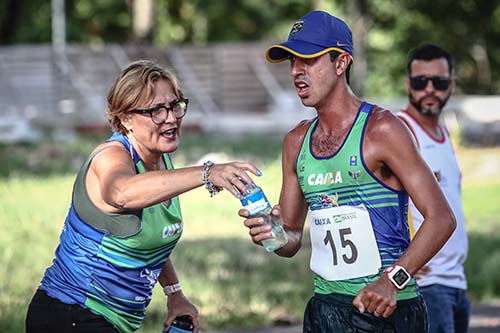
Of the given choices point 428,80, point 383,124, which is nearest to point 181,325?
point 383,124

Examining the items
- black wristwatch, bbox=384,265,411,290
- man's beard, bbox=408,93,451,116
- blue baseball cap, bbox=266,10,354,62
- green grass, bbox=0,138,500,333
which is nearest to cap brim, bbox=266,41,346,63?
blue baseball cap, bbox=266,10,354,62

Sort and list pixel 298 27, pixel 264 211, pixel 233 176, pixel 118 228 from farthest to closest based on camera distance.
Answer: pixel 298 27, pixel 118 228, pixel 264 211, pixel 233 176

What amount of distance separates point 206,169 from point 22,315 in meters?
4.63

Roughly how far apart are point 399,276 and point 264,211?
26.0 inches

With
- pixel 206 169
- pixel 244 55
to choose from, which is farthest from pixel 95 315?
pixel 244 55

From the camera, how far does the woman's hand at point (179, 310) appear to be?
213 inches

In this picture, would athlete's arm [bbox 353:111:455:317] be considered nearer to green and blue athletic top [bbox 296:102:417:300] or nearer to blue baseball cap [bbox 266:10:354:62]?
green and blue athletic top [bbox 296:102:417:300]

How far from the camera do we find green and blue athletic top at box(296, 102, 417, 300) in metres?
4.79

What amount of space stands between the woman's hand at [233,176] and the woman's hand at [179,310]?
125 centimetres

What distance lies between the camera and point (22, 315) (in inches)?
337

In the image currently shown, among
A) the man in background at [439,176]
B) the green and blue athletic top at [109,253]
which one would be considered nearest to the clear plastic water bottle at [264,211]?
the green and blue athletic top at [109,253]

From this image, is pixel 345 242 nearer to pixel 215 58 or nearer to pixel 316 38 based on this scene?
pixel 316 38

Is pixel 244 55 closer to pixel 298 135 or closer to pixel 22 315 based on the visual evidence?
pixel 22 315

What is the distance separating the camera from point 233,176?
4309 millimetres
